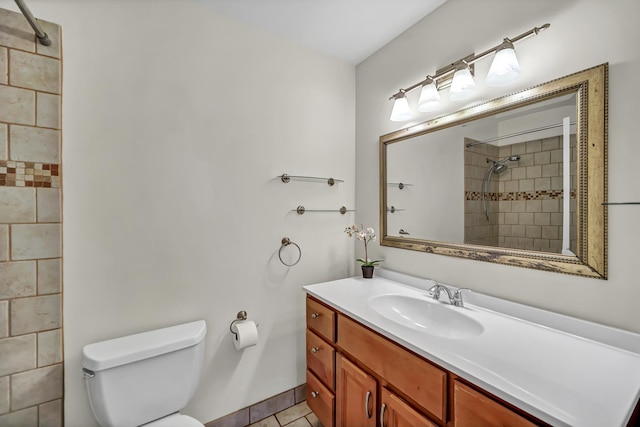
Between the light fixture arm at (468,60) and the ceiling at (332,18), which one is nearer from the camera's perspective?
the light fixture arm at (468,60)

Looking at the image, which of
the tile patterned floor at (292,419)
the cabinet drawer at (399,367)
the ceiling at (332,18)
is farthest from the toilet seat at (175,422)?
the ceiling at (332,18)

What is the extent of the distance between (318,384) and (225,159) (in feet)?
4.49

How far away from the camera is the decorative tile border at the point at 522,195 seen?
3.59ft

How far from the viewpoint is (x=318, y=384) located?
4.95 ft

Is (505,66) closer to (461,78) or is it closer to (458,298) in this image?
(461,78)

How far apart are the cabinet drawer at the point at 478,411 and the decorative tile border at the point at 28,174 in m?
1.73

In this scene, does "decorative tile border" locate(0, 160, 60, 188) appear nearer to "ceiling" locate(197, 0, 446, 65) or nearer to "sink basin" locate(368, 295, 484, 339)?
"ceiling" locate(197, 0, 446, 65)

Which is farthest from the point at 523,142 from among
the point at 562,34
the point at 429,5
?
the point at 429,5

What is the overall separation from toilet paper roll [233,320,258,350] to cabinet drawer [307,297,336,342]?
1.04 feet

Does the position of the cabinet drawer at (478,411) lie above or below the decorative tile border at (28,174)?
below

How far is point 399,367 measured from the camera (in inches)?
39.9

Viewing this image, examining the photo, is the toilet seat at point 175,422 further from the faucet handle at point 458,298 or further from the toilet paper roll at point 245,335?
the faucet handle at point 458,298

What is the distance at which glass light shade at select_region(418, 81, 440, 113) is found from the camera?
4.79ft

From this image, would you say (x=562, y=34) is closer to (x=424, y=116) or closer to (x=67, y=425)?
(x=424, y=116)
